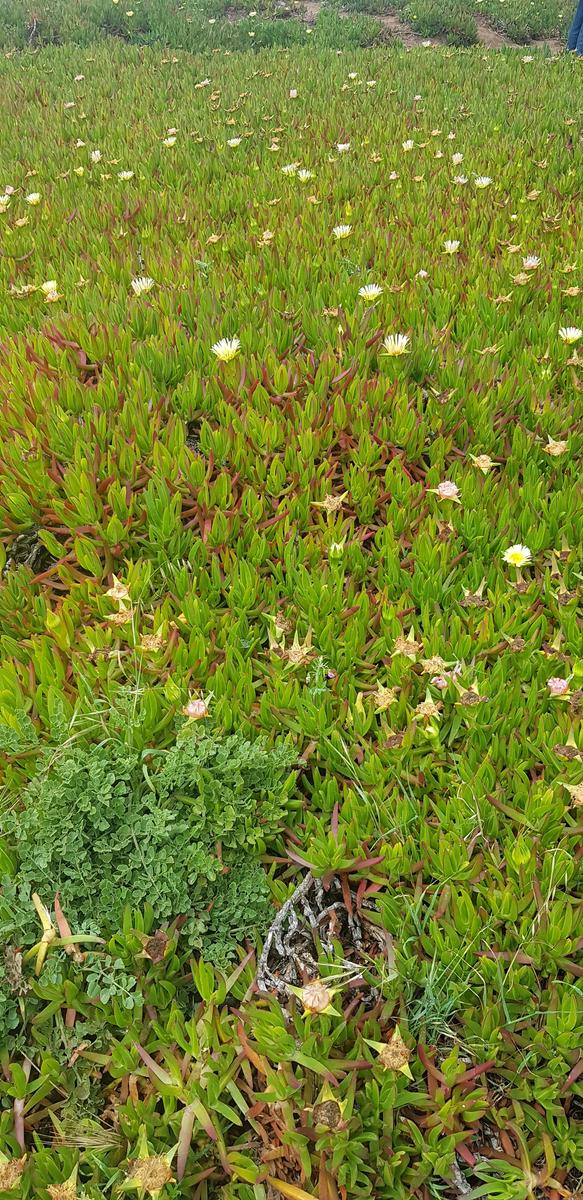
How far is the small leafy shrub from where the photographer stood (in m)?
1.36

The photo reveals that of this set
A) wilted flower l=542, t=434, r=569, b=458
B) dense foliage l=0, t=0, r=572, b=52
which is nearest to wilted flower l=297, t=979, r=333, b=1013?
wilted flower l=542, t=434, r=569, b=458

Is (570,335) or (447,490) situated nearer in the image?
(447,490)

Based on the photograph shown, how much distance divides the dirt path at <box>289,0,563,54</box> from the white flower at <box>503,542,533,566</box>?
1086cm

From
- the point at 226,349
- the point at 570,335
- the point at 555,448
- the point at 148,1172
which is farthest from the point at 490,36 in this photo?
the point at 148,1172

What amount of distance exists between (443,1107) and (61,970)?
62 centimetres

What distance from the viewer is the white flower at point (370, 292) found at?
2842 mm

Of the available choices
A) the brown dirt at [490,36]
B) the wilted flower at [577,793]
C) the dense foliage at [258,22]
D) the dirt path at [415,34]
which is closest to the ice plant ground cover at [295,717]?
the wilted flower at [577,793]

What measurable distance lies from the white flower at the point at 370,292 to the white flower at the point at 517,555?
4.44ft

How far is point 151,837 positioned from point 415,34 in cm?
1280

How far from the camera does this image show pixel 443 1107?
113 cm

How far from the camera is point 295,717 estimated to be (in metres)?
1.68

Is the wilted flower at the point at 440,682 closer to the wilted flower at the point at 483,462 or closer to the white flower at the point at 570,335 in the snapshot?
the wilted flower at the point at 483,462

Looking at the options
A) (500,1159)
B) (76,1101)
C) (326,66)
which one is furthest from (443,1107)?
(326,66)

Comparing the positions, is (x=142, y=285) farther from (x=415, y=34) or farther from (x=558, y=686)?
(x=415, y=34)
